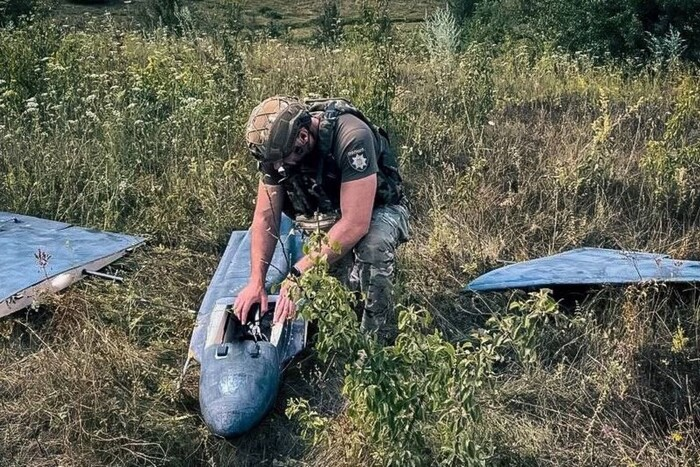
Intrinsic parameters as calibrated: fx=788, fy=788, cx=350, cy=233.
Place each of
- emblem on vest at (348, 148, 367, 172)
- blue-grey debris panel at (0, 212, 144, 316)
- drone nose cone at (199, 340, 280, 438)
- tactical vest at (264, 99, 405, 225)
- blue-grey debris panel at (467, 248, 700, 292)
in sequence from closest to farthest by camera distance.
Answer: drone nose cone at (199, 340, 280, 438)
emblem on vest at (348, 148, 367, 172)
tactical vest at (264, 99, 405, 225)
blue-grey debris panel at (467, 248, 700, 292)
blue-grey debris panel at (0, 212, 144, 316)

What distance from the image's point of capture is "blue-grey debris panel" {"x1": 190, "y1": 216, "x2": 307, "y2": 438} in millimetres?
3273

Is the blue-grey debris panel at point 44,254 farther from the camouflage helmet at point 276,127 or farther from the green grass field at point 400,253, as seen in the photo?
the camouflage helmet at point 276,127

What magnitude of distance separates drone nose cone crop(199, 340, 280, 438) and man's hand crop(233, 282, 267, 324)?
14cm

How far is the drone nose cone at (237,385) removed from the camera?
3242 millimetres

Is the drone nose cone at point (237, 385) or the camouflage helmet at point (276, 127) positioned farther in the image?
the camouflage helmet at point (276, 127)

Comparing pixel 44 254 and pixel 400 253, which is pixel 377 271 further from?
pixel 44 254

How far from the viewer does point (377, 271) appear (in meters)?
3.81

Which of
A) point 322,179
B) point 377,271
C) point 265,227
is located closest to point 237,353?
point 265,227

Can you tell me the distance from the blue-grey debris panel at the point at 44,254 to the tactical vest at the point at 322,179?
135 cm

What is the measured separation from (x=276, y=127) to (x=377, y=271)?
863 millimetres

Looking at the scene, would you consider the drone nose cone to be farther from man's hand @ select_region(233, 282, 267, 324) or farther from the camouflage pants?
the camouflage pants

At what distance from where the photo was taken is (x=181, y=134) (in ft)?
19.8

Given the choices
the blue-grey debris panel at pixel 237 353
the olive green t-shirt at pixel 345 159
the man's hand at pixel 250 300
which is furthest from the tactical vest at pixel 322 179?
the man's hand at pixel 250 300

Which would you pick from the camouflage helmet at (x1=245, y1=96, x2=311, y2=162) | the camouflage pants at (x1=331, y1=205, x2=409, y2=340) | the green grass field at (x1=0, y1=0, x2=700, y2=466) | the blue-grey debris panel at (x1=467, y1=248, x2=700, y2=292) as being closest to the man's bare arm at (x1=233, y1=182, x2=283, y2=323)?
the camouflage helmet at (x1=245, y1=96, x2=311, y2=162)
